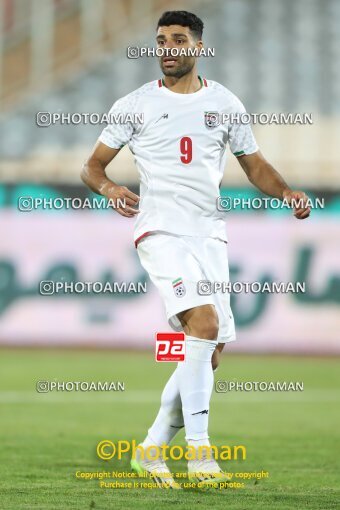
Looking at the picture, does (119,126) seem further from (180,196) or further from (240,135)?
(240,135)

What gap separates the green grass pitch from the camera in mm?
4598

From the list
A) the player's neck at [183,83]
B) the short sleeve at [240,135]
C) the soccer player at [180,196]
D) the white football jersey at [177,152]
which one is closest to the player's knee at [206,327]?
the soccer player at [180,196]

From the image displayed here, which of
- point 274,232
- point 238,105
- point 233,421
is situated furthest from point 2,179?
point 238,105

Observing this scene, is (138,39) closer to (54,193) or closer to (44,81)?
(44,81)

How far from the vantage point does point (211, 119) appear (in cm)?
504

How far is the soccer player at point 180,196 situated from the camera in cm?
485

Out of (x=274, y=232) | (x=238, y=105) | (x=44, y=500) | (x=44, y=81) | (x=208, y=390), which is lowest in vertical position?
(x=44, y=500)

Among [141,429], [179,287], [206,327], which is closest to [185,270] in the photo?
[179,287]

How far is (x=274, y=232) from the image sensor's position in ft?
46.2

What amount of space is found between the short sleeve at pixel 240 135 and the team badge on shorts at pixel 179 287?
0.73 m

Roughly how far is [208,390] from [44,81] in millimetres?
13801

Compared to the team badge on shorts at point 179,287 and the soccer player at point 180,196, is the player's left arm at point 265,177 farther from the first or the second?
the team badge on shorts at point 179,287

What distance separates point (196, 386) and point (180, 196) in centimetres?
82

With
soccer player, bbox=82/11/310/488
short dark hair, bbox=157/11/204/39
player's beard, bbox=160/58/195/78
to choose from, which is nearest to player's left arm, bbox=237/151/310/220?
soccer player, bbox=82/11/310/488
